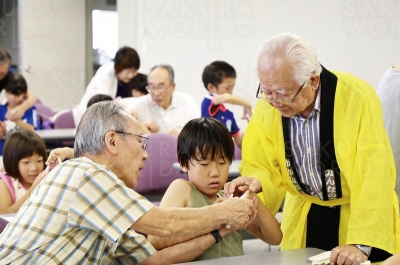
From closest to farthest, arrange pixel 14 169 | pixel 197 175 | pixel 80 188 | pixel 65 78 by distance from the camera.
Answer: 1. pixel 80 188
2. pixel 197 175
3. pixel 14 169
4. pixel 65 78

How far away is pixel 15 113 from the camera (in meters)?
5.29

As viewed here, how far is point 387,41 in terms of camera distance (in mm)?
4422

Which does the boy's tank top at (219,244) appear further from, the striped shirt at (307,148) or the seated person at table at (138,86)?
the seated person at table at (138,86)

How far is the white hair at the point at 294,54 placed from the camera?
174 centimetres

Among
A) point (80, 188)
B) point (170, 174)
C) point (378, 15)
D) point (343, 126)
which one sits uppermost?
point (378, 15)

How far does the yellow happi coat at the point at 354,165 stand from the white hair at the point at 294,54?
0.17 meters

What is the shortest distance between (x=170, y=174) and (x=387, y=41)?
1948 millimetres

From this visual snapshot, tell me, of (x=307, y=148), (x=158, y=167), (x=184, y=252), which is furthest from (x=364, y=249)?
(x=158, y=167)

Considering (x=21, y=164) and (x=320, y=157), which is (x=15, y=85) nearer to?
(x=21, y=164)

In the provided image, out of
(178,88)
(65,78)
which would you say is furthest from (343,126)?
(65,78)

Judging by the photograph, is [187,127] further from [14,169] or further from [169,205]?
[14,169]

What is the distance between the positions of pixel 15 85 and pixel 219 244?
390 centimetres

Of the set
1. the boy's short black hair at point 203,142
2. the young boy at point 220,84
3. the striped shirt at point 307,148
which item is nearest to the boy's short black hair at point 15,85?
the young boy at point 220,84

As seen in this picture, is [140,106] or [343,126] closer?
[343,126]
